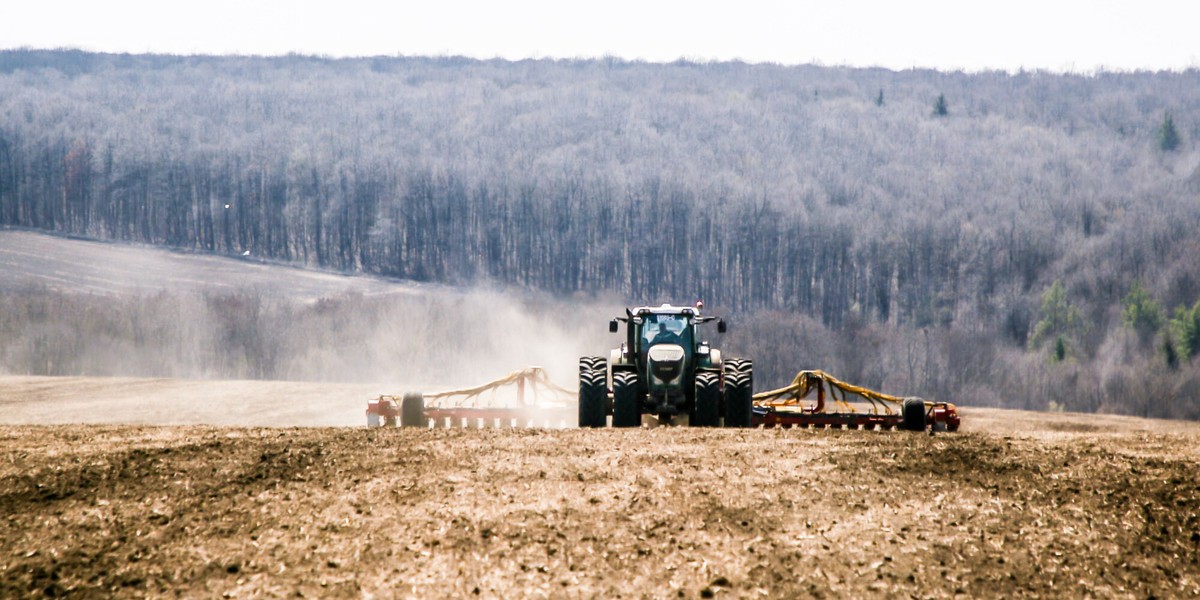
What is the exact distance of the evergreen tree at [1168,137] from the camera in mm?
140000

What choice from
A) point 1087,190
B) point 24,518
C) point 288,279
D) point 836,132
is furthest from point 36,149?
point 24,518

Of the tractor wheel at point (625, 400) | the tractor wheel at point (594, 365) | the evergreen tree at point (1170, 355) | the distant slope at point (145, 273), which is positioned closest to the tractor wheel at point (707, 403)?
the tractor wheel at point (625, 400)

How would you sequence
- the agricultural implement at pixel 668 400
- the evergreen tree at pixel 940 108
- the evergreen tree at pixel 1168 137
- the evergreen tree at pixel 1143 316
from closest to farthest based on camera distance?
the agricultural implement at pixel 668 400, the evergreen tree at pixel 1143 316, the evergreen tree at pixel 1168 137, the evergreen tree at pixel 940 108

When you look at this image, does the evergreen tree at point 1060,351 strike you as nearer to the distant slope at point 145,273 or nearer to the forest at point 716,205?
the forest at point 716,205

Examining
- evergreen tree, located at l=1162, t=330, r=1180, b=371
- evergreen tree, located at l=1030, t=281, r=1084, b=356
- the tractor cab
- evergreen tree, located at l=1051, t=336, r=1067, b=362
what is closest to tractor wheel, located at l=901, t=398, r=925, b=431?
the tractor cab

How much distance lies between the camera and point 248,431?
18.7m

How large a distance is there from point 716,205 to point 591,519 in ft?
329

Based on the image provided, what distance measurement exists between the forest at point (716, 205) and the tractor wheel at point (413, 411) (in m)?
52.4

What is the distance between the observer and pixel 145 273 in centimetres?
9300


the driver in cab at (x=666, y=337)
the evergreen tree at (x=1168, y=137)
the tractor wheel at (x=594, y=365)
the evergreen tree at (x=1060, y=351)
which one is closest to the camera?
the tractor wheel at (x=594, y=365)

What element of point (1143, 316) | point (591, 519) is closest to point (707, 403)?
point (591, 519)

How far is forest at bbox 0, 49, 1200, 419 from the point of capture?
8038cm

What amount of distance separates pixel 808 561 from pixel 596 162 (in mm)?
120847

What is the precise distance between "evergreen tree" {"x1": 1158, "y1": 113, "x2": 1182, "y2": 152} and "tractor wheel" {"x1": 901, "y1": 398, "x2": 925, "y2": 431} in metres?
138
